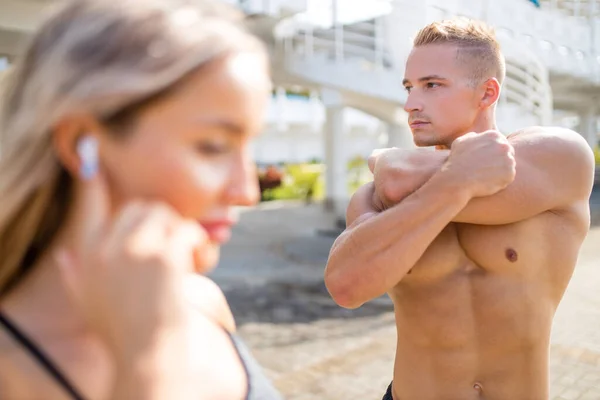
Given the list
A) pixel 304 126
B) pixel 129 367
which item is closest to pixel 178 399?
pixel 129 367

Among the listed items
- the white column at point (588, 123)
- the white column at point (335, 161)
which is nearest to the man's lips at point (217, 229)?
the white column at point (335, 161)

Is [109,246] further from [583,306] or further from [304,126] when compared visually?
[304,126]

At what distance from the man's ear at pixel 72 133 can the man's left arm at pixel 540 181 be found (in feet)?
3.38

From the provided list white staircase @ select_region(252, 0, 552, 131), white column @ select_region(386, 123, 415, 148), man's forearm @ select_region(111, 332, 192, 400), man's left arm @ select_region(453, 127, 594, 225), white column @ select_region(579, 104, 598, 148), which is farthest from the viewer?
white column @ select_region(579, 104, 598, 148)

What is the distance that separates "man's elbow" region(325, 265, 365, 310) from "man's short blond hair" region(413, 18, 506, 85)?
0.70m

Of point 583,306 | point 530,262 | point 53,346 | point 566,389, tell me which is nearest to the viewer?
point 53,346

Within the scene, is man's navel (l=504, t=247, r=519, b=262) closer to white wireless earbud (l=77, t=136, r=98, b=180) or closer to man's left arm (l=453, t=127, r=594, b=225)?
man's left arm (l=453, t=127, r=594, b=225)

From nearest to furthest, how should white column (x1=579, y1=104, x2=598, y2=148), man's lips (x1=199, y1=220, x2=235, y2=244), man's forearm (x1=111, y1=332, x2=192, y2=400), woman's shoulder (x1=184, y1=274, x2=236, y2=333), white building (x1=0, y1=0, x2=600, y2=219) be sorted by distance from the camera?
man's forearm (x1=111, y1=332, x2=192, y2=400) < man's lips (x1=199, y1=220, x2=235, y2=244) < woman's shoulder (x1=184, y1=274, x2=236, y2=333) < white building (x1=0, y1=0, x2=600, y2=219) < white column (x1=579, y1=104, x2=598, y2=148)

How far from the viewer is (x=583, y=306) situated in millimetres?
5809

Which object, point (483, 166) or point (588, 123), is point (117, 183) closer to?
point (483, 166)


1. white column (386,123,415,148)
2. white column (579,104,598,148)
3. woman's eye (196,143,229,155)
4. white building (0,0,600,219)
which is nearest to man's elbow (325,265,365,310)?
woman's eye (196,143,229,155)

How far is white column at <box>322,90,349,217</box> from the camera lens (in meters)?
11.7

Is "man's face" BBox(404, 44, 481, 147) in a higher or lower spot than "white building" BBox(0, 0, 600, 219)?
higher

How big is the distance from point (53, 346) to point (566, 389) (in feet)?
13.4
